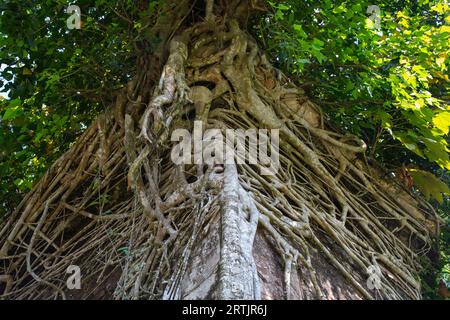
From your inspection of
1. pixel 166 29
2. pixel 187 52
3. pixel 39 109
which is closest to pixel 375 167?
pixel 187 52

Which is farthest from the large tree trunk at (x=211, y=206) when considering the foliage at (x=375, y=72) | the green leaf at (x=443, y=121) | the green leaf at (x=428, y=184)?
the green leaf at (x=443, y=121)

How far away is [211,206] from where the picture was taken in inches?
88.0

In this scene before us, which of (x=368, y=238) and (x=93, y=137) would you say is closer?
(x=368, y=238)

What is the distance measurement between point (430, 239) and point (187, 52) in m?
2.00

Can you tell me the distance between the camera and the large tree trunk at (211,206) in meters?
2.11

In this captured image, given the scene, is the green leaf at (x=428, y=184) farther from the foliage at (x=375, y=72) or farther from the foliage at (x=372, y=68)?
the foliage at (x=372, y=68)

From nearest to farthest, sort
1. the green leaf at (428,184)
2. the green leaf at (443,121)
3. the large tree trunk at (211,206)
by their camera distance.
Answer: the large tree trunk at (211,206) < the green leaf at (443,121) < the green leaf at (428,184)

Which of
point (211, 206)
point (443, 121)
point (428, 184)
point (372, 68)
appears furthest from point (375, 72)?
point (211, 206)

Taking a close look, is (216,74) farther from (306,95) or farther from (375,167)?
(375,167)

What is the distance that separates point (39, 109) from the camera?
148 inches

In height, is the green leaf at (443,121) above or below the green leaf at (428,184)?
above

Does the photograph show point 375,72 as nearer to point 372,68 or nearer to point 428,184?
point 372,68

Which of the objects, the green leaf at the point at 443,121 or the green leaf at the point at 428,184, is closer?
the green leaf at the point at 443,121
